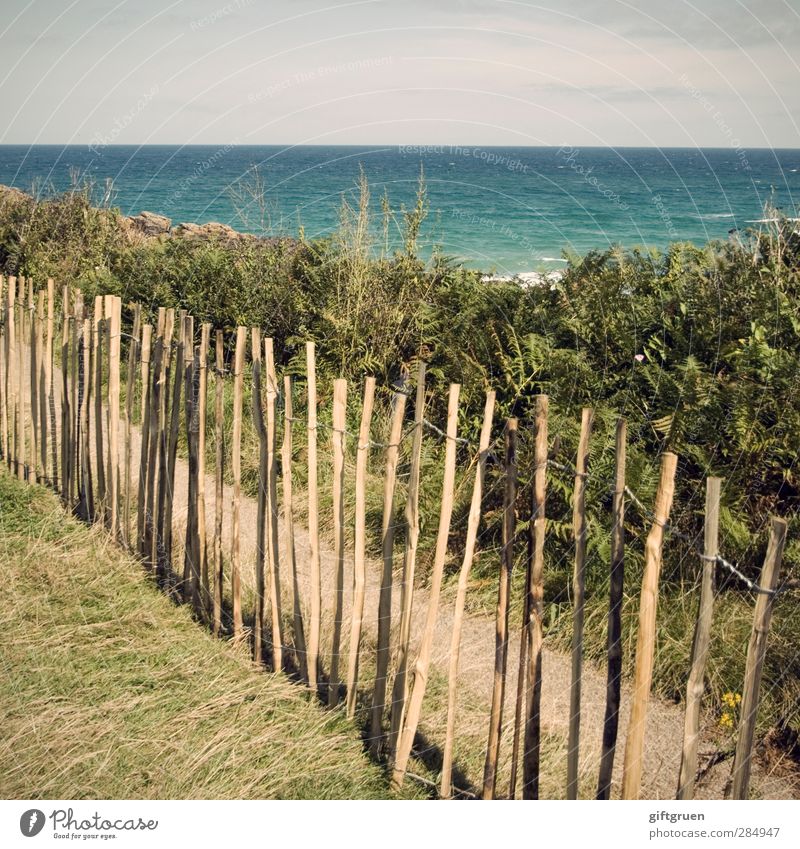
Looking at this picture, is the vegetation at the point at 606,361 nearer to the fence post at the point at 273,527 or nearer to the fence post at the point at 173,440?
the fence post at the point at 273,527

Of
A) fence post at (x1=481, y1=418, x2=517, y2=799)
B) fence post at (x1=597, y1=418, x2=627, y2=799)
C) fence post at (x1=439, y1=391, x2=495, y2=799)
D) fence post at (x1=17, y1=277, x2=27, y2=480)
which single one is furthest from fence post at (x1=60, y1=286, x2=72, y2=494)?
fence post at (x1=597, y1=418, x2=627, y2=799)

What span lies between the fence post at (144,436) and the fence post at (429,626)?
217 cm

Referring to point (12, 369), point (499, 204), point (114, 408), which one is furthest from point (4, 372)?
point (499, 204)

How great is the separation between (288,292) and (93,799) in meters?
6.18

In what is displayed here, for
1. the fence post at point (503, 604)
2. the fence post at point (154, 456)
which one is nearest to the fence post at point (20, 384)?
the fence post at point (154, 456)

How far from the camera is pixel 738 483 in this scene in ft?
15.5

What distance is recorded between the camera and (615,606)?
2467 millimetres

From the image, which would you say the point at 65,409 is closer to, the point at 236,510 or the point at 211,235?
the point at 236,510

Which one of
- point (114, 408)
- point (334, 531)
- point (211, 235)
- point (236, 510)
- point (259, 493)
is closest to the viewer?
point (259, 493)

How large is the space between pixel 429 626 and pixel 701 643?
3.59 feet

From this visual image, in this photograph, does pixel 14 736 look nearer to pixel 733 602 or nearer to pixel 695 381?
pixel 733 602

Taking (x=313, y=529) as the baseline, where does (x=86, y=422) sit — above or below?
above

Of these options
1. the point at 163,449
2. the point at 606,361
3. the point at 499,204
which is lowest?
the point at 163,449

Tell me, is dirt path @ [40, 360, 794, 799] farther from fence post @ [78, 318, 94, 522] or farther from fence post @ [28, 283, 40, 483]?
fence post @ [28, 283, 40, 483]
